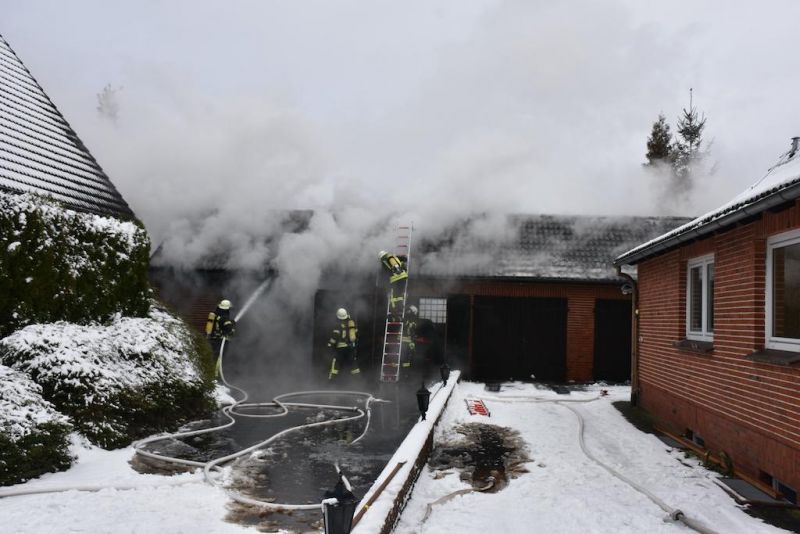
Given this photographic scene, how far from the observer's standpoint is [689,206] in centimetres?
2055

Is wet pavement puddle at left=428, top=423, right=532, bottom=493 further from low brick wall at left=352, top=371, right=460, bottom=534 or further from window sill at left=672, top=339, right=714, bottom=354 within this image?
window sill at left=672, top=339, right=714, bottom=354

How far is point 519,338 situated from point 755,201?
30.5 ft

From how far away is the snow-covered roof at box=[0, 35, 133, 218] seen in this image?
7980mm

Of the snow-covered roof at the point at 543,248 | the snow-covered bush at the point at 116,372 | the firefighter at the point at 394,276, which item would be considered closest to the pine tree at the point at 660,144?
the snow-covered roof at the point at 543,248

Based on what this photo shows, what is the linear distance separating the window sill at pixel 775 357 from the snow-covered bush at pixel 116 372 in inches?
252

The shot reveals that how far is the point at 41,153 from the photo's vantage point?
28.6 feet

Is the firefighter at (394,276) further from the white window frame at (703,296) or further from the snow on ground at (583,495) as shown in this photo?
the white window frame at (703,296)

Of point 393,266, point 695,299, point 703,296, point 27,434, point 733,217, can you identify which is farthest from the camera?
point 393,266

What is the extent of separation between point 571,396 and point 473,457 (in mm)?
5384

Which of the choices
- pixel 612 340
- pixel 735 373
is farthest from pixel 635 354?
pixel 735 373

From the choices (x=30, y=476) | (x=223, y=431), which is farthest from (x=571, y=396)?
(x=30, y=476)

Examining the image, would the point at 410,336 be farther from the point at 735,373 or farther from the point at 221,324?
the point at 735,373

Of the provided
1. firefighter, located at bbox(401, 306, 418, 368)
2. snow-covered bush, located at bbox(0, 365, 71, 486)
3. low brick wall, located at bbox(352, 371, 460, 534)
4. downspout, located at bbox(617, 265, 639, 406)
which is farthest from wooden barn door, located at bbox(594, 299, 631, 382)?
snow-covered bush, located at bbox(0, 365, 71, 486)

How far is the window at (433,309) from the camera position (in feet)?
46.1
